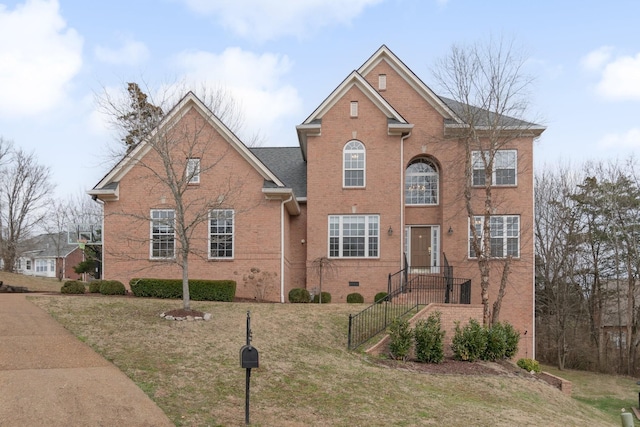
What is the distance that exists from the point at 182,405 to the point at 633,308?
31356 millimetres

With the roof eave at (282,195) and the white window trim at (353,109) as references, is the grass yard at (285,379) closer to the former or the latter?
the roof eave at (282,195)

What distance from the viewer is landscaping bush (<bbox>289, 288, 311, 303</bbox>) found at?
75.7 ft

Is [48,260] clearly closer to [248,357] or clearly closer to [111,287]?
[111,287]

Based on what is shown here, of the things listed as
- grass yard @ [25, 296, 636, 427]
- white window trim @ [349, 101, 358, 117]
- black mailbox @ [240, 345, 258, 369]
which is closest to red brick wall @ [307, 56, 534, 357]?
white window trim @ [349, 101, 358, 117]

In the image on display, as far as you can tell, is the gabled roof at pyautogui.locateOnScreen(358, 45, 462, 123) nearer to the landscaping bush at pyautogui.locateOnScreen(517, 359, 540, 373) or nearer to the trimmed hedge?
the landscaping bush at pyautogui.locateOnScreen(517, 359, 540, 373)

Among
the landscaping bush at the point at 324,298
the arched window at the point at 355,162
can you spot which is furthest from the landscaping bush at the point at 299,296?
the arched window at the point at 355,162

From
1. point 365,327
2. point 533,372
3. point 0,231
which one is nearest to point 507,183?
point 533,372

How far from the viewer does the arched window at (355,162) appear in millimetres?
25281

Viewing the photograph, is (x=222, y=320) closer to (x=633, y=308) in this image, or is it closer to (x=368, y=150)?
(x=368, y=150)

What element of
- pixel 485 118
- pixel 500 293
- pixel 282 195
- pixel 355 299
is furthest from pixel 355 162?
pixel 500 293

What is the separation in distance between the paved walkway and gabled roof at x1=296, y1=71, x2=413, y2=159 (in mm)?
13257

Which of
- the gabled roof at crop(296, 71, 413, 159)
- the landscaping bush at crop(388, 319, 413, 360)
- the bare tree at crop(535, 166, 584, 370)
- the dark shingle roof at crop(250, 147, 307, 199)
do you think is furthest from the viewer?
the bare tree at crop(535, 166, 584, 370)

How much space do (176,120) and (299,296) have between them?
7802 mm

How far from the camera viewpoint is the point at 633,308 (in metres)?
34.7
